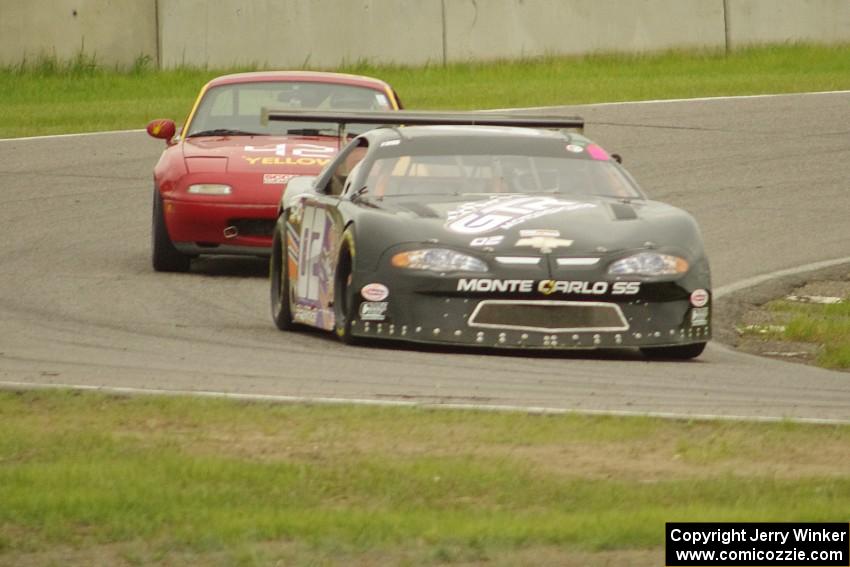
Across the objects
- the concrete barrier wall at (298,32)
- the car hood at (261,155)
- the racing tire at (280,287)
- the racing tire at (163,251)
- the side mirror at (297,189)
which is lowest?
the concrete barrier wall at (298,32)

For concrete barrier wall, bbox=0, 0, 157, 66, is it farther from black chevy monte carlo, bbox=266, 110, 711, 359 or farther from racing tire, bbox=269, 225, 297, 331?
black chevy monte carlo, bbox=266, 110, 711, 359

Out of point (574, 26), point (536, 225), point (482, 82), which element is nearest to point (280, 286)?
point (536, 225)

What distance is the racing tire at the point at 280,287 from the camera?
1027cm

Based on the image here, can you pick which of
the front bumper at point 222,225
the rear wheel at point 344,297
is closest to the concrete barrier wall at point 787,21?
the front bumper at point 222,225

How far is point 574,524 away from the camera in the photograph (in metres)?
5.26

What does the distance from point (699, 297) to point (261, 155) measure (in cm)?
452

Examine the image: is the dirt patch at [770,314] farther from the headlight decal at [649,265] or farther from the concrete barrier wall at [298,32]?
the concrete barrier wall at [298,32]

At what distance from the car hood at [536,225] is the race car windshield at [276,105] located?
4.01 meters

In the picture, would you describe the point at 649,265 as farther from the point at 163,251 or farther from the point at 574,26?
the point at 574,26

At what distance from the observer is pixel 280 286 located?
34.5ft

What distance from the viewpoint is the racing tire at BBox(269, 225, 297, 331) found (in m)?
10.3

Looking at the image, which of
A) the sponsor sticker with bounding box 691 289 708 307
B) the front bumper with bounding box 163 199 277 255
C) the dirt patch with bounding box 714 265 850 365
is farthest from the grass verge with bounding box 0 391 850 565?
the front bumper with bounding box 163 199 277 255

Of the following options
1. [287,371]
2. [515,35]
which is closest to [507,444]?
[287,371]

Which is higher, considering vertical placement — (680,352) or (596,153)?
(596,153)
